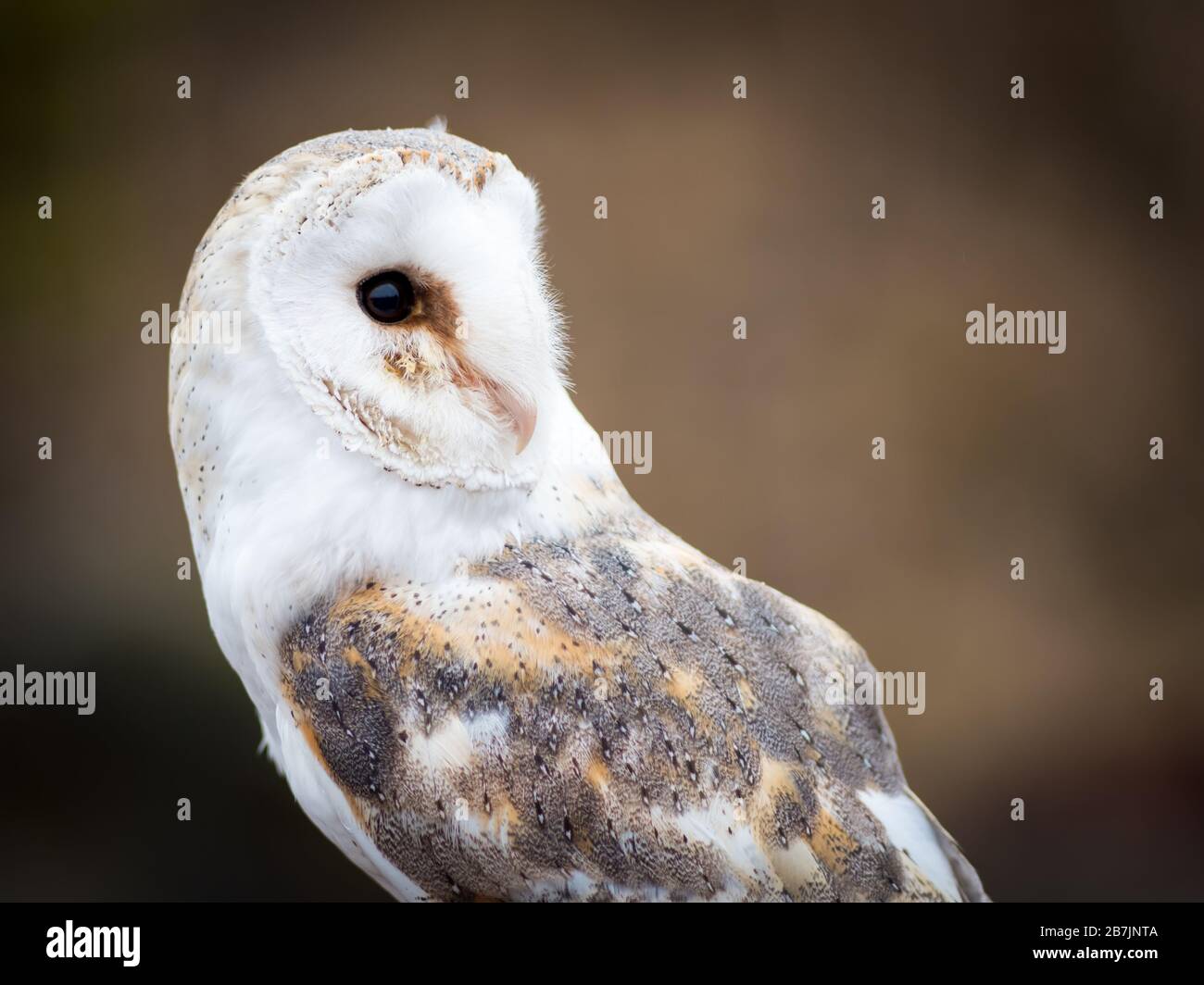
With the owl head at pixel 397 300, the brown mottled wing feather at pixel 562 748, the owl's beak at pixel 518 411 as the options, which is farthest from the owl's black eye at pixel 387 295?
the brown mottled wing feather at pixel 562 748

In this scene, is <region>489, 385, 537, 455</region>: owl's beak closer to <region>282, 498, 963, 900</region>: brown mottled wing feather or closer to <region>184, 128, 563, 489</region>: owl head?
<region>184, 128, 563, 489</region>: owl head

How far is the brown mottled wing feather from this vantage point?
117 cm

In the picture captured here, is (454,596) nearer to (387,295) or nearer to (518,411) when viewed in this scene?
(518,411)

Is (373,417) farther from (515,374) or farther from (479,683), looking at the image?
(479,683)

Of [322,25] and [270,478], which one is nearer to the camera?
[270,478]

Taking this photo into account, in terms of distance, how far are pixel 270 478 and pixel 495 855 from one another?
0.47m

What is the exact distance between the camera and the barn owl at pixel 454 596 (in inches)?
45.8

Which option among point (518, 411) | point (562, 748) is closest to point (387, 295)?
point (518, 411)

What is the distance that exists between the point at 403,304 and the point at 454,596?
1.04 feet

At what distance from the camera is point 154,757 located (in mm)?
2027

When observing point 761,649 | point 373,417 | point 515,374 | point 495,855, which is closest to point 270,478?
point 373,417

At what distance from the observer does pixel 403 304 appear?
118cm
